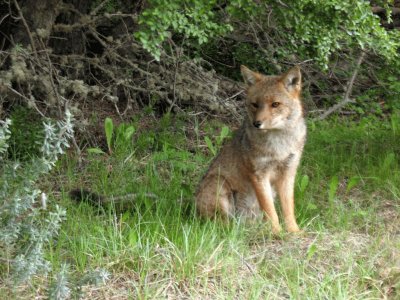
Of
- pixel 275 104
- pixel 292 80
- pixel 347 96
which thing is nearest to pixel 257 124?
pixel 275 104

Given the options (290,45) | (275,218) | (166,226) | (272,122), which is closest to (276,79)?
(272,122)

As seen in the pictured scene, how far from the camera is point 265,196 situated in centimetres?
541

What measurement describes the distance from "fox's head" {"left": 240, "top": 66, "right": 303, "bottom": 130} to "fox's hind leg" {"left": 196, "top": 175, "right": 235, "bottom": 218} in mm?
623

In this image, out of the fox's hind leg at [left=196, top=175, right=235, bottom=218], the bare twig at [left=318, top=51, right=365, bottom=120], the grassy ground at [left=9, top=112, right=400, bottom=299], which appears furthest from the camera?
the bare twig at [left=318, top=51, right=365, bottom=120]

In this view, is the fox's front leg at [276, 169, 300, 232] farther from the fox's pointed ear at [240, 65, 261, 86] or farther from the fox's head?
the fox's pointed ear at [240, 65, 261, 86]

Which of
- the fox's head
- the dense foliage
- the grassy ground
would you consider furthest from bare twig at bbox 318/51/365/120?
the fox's head

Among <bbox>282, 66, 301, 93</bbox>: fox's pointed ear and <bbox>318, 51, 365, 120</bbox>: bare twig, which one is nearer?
<bbox>282, 66, 301, 93</bbox>: fox's pointed ear

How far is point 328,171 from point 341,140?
1080mm

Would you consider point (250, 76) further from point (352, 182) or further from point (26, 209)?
point (26, 209)

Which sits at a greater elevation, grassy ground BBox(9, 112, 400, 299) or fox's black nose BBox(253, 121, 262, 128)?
fox's black nose BBox(253, 121, 262, 128)

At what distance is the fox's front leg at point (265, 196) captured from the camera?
5.37 meters

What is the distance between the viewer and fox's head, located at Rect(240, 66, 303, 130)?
5.39 metres

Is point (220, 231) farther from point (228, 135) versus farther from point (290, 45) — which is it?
point (290, 45)

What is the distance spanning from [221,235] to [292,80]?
1.54 metres
